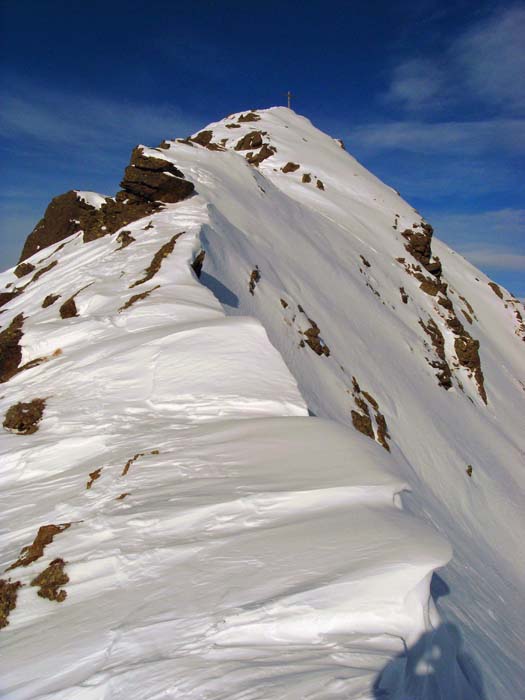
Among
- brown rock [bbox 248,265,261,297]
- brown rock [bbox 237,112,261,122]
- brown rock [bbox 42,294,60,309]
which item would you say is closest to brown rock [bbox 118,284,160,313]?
brown rock [bbox 42,294,60,309]

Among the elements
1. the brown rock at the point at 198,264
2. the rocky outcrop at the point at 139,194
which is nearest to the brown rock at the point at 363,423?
the brown rock at the point at 198,264

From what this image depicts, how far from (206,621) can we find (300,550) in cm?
94

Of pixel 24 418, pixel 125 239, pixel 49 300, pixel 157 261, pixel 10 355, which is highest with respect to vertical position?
pixel 125 239

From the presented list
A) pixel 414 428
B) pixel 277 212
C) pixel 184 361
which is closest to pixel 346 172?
pixel 277 212

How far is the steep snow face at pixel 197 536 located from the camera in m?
2.92

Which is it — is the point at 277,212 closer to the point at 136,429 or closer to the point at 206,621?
the point at 136,429

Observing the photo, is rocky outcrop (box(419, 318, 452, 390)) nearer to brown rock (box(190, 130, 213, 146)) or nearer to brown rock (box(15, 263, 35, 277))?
brown rock (box(15, 263, 35, 277))

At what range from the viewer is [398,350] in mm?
22078

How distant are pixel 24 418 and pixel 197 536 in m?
4.26

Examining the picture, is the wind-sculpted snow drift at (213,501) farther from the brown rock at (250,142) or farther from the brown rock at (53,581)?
the brown rock at (250,142)

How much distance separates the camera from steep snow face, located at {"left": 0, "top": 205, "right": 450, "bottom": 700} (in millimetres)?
2924

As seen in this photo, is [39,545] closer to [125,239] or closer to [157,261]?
[157,261]

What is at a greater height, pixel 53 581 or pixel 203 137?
pixel 203 137

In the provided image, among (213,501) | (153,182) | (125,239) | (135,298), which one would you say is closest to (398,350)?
(153,182)
